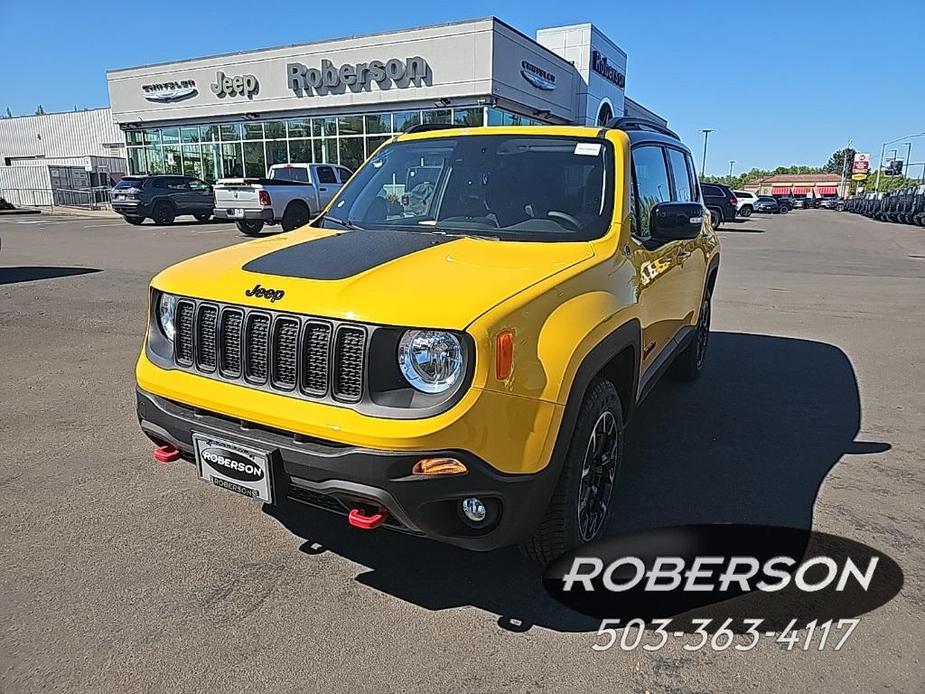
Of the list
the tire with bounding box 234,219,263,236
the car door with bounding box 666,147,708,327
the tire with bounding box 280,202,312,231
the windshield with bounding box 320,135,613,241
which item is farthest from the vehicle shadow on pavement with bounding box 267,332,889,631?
the tire with bounding box 234,219,263,236

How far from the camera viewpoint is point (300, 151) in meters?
32.0

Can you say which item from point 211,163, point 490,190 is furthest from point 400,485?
point 211,163

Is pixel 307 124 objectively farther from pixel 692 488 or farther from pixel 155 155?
pixel 692 488

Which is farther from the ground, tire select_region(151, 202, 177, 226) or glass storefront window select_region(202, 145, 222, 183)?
glass storefront window select_region(202, 145, 222, 183)

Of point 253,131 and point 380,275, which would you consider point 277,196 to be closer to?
point 253,131

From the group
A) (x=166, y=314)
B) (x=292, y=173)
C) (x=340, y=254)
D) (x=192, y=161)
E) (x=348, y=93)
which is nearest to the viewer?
(x=340, y=254)

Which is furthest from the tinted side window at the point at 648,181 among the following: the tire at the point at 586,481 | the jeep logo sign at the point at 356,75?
the jeep logo sign at the point at 356,75

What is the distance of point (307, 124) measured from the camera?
103 ft

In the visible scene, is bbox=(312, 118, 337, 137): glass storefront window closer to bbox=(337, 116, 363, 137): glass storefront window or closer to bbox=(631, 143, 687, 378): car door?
bbox=(337, 116, 363, 137): glass storefront window

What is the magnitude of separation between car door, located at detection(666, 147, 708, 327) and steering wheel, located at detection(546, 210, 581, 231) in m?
1.25

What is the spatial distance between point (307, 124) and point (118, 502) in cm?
3011

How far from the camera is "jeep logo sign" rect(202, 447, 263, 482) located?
2580 millimetres

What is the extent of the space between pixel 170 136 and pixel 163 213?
13.5 m

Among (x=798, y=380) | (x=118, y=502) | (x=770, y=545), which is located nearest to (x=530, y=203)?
Answer: (x=770, y=545)
